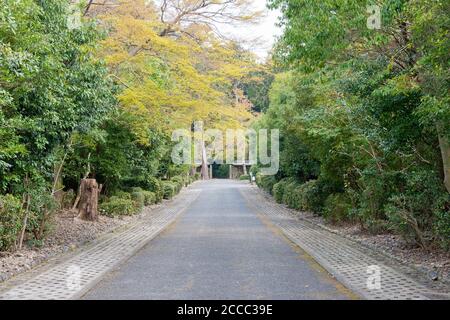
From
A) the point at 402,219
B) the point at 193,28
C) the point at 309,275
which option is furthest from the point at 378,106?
the point at 193,28

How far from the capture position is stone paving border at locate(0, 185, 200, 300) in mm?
7453

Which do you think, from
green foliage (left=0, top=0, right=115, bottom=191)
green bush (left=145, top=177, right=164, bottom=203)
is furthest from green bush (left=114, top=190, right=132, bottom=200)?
Result: green foliage (left=0, top=0, right=115, bottom=191)

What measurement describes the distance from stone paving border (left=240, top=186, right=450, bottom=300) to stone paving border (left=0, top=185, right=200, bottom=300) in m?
3.96

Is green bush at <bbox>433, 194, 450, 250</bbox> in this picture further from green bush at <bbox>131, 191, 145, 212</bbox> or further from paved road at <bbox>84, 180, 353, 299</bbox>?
green bush at <bbox>131, 191, 145, 212</bbox>

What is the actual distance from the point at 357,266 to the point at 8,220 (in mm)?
6764

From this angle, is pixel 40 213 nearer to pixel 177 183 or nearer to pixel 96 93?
pixel 96 93

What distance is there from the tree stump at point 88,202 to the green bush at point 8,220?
7661mm

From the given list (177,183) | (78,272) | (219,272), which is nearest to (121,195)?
(78,272)

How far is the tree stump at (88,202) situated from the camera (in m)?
18.7

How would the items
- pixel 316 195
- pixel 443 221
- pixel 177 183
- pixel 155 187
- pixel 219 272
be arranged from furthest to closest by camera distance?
pixel 177 183 < pixel 155 187 < pixel 316 195 < pixel 443 221 < pixel 219 272

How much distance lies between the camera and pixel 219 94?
62.0 ft

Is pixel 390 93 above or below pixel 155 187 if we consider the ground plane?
above

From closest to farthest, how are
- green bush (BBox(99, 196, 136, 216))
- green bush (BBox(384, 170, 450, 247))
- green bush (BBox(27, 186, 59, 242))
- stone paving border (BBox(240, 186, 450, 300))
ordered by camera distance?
1. stone paving border (BBox(240, 186, 450, 300))
2. green bush (BBox(384, 170, 450, 247))
3. green bush (BBox(27, 186, 59, 242))
4. green bush (BBox(99, 196, 136, 216))

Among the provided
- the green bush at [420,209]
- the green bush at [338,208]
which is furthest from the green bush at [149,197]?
the green bush at [420,209]
